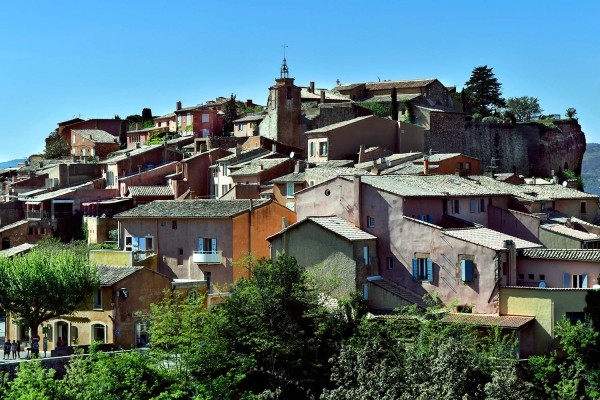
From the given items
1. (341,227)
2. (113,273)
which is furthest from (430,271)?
(113,273)

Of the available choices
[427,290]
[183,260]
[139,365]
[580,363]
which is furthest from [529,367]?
[183,260]

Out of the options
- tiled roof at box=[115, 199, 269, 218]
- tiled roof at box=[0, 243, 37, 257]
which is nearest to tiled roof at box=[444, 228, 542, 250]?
tiled roof at box=[115, 199, 269, 218]

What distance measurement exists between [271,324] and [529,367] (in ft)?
29.3

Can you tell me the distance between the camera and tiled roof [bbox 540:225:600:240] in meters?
44.7

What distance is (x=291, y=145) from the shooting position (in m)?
69.1

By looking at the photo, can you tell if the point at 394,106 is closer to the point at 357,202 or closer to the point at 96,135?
the point at 96,135

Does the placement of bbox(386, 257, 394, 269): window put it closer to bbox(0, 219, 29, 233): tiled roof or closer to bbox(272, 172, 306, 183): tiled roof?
bbox(272, 172, 306, 183): tiled roof

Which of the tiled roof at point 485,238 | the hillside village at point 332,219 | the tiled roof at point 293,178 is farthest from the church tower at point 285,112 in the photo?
the tiled roof at point 485,238

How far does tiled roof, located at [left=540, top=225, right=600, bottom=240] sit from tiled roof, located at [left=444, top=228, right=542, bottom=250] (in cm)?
276

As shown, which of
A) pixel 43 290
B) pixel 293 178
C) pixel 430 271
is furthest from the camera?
pixel 293 178

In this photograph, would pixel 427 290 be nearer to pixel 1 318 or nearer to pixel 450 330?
pixel 450 330

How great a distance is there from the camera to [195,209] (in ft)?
155

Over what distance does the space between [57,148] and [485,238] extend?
178 feet

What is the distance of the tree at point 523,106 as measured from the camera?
308 feet
